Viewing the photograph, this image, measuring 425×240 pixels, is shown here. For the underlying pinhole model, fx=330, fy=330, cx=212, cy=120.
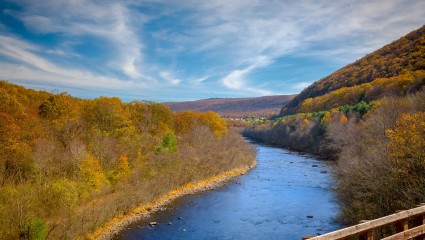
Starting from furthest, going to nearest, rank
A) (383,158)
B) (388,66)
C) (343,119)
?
(388,66), (343,119), (383,158)

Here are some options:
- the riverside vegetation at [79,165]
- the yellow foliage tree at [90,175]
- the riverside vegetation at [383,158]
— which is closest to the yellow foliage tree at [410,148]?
the riverside vegetation at [383,158]

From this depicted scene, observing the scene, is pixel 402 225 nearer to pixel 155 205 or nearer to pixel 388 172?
pixel 388 172

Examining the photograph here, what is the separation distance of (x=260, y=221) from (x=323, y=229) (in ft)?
17.6

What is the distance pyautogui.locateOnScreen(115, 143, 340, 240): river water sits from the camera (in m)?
25.2

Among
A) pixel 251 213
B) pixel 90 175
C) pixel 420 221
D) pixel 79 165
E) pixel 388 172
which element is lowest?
pixel 251 213

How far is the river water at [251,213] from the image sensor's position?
2516 centimetres

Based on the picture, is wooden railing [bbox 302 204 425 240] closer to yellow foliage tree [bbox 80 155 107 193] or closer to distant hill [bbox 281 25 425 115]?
yellow foliage tree [bbox 80 155 107 193]

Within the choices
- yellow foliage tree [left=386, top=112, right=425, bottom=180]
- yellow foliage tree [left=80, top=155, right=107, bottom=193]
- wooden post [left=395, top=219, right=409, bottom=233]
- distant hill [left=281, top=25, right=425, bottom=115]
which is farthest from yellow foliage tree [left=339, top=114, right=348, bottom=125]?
wooden post [left=395, top=219, right=409, bottom=233]

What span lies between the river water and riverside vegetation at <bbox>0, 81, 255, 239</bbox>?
12.1ft

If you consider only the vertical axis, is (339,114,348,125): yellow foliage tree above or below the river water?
above

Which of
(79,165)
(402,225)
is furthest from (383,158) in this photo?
(79,165)

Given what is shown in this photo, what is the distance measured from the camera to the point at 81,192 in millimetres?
27625

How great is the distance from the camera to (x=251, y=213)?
30.8m

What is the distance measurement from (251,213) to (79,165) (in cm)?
1644
